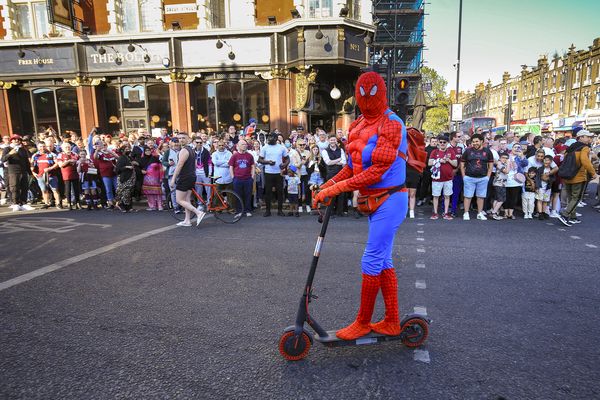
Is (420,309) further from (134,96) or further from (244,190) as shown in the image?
(134,96)

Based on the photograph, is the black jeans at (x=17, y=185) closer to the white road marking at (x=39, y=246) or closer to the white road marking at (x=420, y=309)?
the white road marking at (x=39, y=246)

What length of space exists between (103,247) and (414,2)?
3865 centimetres

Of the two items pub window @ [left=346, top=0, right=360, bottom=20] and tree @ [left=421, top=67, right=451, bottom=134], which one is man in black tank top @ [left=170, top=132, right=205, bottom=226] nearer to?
pub window @ [left=346, top=0, right=360, bottom=20]

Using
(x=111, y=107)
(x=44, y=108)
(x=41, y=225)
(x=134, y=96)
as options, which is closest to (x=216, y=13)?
(x=134, y=96)

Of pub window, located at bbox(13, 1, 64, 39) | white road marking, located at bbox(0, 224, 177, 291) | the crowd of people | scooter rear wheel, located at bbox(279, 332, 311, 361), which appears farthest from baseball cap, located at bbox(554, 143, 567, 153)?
pub window, located at bbox(13, 1, 64, 39)

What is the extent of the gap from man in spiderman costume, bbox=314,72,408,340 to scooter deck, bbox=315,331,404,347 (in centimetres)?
3

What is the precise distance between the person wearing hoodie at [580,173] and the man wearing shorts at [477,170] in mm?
1673

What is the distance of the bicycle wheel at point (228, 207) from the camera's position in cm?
911

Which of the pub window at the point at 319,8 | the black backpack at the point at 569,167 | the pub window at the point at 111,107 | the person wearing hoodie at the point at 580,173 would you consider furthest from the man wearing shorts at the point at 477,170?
the pub window at the point at 111,107

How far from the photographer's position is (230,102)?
18.8 m

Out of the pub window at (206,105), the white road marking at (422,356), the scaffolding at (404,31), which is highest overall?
the scaffolding at (404,31)

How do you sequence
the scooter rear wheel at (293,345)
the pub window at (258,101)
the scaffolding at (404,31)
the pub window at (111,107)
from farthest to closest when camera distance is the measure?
1. the scaffolding at (404,31)
2. the pub window at (111,107)
3. the pub window at (258,101)
4. the scooter rear wheel at (293,345)

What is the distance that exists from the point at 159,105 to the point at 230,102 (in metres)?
3.71

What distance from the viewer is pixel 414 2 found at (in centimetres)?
3662
